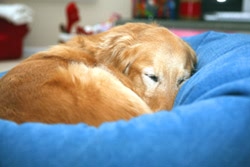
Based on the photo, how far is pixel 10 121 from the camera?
1139mm

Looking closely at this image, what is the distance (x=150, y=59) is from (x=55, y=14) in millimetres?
4624

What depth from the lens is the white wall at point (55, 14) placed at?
5.68 metres

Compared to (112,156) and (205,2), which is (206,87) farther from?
(205,2)

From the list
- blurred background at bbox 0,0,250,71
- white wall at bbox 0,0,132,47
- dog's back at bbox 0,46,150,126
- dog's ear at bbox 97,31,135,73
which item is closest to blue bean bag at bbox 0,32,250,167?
dog's back at bbox 0,46,150,126

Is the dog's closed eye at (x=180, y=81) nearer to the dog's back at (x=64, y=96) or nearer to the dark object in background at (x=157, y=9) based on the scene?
the dog's back at (x=64, y=96)

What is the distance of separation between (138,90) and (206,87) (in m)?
0.41

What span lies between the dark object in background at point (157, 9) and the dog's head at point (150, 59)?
317 cm

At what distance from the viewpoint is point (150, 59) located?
1.62 m

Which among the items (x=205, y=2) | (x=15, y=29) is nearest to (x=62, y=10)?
(x=15, y=29)

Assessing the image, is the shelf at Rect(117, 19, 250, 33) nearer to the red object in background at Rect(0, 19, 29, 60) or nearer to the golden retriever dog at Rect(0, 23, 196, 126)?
the red object in background at Rect(0, 19, 29, 60)

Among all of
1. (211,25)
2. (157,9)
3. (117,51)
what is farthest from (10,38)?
(117,51)

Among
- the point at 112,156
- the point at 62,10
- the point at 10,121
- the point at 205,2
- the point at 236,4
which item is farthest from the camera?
the point at 62,10

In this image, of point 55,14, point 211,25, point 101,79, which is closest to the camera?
point 101,79

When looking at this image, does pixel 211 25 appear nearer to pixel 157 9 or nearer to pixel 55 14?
pixel 157 9
